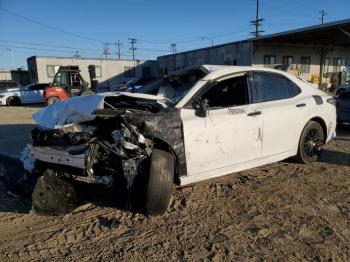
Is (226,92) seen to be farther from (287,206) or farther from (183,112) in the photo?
(287,206)

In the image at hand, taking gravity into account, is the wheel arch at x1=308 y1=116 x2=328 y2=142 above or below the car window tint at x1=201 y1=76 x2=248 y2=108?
below

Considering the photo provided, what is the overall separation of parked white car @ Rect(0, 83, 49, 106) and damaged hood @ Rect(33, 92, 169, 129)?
19492mm

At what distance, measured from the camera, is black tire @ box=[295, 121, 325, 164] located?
5.31 metres

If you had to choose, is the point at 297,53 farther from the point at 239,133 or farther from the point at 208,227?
the point at 208,227

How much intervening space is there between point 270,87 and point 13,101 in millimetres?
20907

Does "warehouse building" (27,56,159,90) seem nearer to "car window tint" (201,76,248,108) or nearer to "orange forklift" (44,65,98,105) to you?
"orange forklift" (44,65,98,105)

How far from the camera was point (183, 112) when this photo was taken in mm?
4000

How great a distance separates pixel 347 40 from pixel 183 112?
25952 millimetres

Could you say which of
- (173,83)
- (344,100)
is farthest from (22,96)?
(344,100)

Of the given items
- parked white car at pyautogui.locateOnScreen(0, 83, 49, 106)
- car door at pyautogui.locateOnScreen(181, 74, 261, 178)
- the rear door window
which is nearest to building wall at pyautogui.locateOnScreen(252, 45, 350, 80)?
parked white car at pyautogui.locateOnScreen(0, 83, 49, 106)

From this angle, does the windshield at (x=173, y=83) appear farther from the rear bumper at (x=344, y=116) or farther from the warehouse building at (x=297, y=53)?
the warehouse building at (x=297, y=53)

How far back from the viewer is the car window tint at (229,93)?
4.58 meters

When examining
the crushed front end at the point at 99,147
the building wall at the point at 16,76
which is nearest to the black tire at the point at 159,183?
the crushed front end at the point at 99,147

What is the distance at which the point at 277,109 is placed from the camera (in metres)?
4.80
